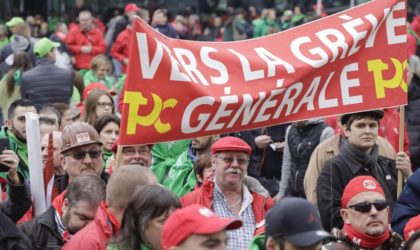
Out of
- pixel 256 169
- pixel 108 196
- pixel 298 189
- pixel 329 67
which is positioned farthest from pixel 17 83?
pixel 108 196

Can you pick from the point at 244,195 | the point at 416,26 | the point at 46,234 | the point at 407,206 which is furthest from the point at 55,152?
the point at 416,26

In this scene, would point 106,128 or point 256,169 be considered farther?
point 256,169

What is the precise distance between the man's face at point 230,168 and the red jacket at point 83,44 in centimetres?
1371

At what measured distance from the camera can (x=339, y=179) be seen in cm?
934

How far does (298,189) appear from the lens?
11805 mm

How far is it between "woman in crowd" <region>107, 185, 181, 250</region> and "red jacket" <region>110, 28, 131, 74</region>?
1664 centimetres

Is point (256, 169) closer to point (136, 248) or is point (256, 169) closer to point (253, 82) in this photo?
point (253, 82)

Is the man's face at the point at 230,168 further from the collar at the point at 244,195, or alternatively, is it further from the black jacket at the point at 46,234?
the black jacket at the point at 46,234

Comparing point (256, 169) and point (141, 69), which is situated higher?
point (141, 69)

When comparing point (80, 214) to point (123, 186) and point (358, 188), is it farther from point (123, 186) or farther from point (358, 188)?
point (358, 188)

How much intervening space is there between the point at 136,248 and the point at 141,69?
215cm

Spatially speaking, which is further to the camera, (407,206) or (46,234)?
(407,206)

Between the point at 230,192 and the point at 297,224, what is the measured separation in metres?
2.83

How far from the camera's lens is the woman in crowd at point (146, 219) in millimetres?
6648
